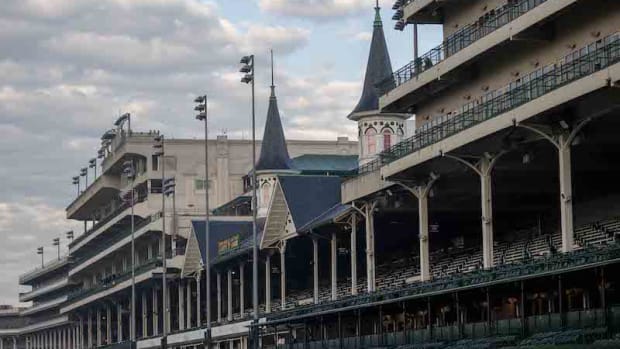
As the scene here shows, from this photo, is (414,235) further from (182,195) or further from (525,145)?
(182,195)

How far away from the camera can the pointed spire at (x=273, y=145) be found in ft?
421

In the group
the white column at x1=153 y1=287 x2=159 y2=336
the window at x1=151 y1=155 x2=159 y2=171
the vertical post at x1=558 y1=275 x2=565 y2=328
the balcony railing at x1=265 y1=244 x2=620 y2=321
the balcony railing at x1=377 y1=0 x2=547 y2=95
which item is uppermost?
the window at x1=151 y1=155 x2=159 y2=171

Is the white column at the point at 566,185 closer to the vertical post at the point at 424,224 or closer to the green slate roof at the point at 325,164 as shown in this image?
the vertical post at the point at 424,224

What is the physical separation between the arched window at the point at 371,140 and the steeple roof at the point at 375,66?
1445 mm

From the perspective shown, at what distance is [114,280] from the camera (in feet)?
511

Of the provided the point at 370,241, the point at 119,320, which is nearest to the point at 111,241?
the point at 119,320

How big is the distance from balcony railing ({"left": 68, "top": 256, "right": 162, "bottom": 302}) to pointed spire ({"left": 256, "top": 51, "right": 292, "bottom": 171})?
45.0 feet

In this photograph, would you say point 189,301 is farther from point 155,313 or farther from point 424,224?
point 424,224

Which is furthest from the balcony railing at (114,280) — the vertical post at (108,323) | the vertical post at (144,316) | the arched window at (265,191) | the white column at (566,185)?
the white column at (566,185)

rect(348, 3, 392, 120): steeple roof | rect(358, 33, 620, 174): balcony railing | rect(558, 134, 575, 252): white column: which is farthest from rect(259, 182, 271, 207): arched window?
rect(558, 134, 575, 252): white column

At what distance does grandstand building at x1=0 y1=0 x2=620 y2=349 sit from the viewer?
56.5 m

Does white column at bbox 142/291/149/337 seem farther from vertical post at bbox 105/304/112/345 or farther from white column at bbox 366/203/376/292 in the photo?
white column at bbox 366/203/376/292

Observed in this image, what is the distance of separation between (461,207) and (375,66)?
894 inches

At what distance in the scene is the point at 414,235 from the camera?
94938 mm
